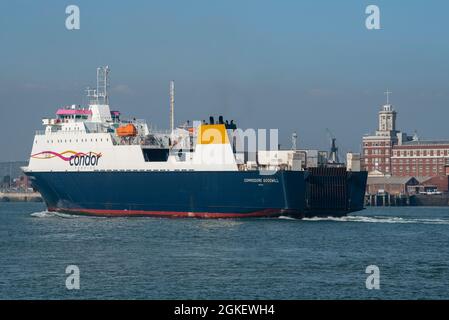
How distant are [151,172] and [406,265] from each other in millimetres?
23613

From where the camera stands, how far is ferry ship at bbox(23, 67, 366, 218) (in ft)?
155

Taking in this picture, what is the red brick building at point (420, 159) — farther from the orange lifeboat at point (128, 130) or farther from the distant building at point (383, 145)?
the orange lifeboat at point (128, 130)

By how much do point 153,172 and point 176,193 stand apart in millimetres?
1771

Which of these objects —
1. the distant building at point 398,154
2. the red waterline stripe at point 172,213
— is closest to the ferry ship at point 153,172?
the red waterline stripe at point 172,213

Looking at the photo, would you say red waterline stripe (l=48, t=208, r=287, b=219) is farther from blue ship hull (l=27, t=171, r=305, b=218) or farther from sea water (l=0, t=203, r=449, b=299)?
sea water (l=0, t=203, r=449, b=299)

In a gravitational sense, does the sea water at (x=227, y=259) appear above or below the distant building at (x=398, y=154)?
below

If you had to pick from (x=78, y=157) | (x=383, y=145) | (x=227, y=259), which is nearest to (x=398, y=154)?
(x=383, y=145)

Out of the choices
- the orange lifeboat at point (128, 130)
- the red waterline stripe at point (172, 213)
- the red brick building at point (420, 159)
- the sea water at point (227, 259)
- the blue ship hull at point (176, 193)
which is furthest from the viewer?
the red brick building at point (420, 159)

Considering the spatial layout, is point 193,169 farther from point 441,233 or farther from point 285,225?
point 441,233

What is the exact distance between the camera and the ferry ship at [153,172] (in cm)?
4728

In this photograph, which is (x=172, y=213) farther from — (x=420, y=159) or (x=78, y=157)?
(x=420, y=159)

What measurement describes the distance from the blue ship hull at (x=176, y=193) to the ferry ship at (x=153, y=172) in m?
0.05

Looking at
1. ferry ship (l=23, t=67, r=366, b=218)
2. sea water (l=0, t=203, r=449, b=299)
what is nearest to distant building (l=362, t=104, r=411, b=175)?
ferry ship (l=23, t=67, r=366, b=218)

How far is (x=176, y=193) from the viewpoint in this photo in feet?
163
